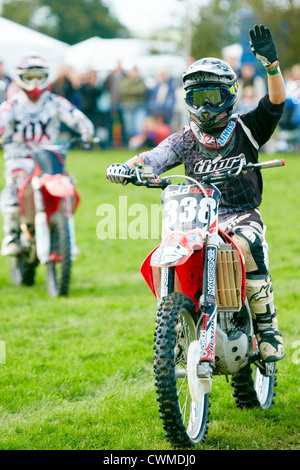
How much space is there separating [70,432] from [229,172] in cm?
192

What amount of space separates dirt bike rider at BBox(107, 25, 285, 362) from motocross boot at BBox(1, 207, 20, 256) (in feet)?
15.7

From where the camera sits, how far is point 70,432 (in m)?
4.75

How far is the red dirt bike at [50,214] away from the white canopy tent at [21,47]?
17388 mm

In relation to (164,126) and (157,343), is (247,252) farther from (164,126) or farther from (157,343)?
(164,126)

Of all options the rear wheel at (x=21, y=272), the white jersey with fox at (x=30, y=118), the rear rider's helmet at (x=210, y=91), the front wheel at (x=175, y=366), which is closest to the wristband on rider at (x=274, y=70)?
the rear rider's helmet at (x=210, y=91)

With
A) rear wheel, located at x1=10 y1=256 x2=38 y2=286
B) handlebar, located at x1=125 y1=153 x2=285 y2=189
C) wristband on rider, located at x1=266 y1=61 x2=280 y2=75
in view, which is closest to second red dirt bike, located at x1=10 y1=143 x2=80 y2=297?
rear wheel, located at x1=10 y1=256 x2=38 y2=286

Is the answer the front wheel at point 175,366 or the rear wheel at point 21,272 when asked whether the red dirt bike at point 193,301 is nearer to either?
the front wheel at point 175,366

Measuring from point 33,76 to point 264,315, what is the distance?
5.43 meters

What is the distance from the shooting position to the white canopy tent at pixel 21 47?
85.0 ft

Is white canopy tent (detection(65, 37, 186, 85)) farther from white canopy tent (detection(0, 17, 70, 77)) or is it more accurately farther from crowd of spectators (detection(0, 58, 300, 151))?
crowd of spectators (detection(0, 58, 300, 151))

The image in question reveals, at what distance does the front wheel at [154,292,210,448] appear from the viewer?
406 centimetres

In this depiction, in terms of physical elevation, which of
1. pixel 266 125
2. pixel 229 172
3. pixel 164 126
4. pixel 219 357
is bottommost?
pixel 219 357

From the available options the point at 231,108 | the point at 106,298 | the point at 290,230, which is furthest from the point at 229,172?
the point at 290,230
